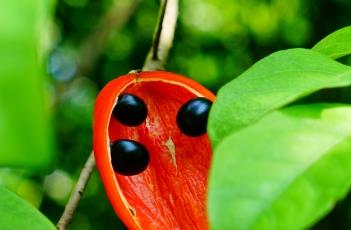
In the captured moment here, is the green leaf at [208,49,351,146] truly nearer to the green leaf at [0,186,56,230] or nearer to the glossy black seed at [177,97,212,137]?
the green leaf at [0,186,56,230]

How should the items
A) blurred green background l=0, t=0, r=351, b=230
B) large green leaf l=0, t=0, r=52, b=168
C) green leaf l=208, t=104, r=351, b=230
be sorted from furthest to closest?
1. blurred green background l=0, t=0, r=351, b=230
2. green leaf l=208, t=104, r=351, b=230
3. large green leaf l=0, t=0, r=52, b=168

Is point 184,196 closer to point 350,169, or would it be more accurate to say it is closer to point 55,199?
point 350,169

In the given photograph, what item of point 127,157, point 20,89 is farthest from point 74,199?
point 20,89

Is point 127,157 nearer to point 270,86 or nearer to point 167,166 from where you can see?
point 167,166

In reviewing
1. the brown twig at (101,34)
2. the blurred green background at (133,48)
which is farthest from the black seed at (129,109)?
the blurred green background at (133,48)

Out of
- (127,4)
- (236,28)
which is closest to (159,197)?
(127,4)

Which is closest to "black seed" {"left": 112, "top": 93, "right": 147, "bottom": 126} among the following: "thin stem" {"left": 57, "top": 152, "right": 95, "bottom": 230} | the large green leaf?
"thin stem" {"left": 57, "top": 152, "right": 95, "bottom": 230}
